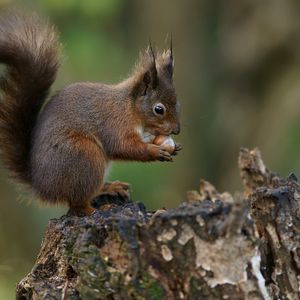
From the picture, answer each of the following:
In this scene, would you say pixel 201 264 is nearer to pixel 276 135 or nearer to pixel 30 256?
pixel 30 256

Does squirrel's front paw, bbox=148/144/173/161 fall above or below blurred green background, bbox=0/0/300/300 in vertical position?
below

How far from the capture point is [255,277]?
212cm

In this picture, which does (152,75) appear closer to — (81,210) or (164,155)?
(164,155)

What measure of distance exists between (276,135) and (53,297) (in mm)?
5219

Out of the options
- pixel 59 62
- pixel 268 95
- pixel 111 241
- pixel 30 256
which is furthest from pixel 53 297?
pixel 268 95

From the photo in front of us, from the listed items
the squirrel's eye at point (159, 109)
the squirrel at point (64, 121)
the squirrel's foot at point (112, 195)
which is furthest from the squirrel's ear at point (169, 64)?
the squirrel's foot at point (112, 195)

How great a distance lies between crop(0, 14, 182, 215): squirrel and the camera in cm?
300

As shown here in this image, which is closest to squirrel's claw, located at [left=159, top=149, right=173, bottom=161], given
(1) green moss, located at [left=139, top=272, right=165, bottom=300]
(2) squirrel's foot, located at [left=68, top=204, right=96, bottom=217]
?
(2) squirrel's foot, located at [left=68, top=204, right=96, bottom=217]

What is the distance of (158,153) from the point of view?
123 inches

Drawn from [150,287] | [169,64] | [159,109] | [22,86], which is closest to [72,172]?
[22,86]

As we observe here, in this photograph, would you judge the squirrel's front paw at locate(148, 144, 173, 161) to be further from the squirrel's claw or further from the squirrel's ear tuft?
the squirrel's ear tuft

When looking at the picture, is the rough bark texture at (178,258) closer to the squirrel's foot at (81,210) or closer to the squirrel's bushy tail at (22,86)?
the squirrel's foot at (81,210)

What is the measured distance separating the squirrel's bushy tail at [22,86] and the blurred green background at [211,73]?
3.35 metres

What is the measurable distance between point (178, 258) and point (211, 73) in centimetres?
655
